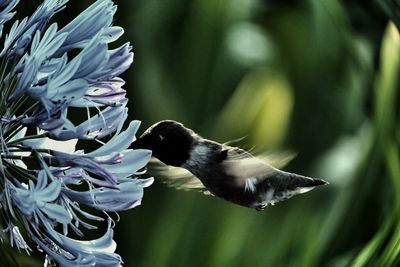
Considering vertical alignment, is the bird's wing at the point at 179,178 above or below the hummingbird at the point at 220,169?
below

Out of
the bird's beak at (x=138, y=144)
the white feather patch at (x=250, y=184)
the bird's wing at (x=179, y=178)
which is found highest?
the bird's beak at (x=138, y=144)

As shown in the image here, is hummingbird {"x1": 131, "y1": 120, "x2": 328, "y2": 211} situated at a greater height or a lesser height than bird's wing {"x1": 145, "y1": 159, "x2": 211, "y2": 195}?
greater

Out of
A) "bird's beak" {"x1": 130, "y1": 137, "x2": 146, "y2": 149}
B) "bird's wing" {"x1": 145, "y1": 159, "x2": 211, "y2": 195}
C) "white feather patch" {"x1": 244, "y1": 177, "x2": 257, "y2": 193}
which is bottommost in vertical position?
"bird's wing" {"x1": 145, "y1": 159, "x2": 211, "y2": 195}

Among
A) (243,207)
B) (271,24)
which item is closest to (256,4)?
(271,24)

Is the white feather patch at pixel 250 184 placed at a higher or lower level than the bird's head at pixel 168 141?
lower

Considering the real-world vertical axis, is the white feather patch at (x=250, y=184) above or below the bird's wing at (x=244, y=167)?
below

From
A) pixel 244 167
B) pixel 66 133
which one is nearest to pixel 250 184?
pixel 244 167

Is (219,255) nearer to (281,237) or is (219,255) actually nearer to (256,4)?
(281,237)
